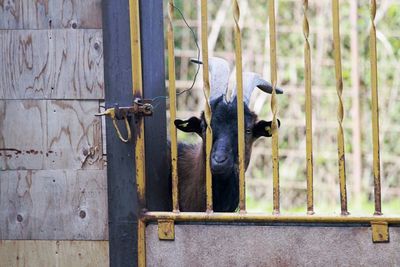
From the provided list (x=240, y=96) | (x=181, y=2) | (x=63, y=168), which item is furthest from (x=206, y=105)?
(x=181, y=2)

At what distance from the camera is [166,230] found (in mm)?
4355

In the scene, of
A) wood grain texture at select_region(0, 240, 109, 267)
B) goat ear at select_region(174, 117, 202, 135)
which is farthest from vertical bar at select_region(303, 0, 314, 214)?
goat ear at select_region(174, 117, 202, 135)

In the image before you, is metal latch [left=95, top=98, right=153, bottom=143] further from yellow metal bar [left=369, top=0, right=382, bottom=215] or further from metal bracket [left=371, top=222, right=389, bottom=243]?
metal bracket [left=371, top=222, right=389, bottom=243]

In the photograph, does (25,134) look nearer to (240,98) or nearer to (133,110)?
(133,110)

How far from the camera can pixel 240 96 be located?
14.1 feet

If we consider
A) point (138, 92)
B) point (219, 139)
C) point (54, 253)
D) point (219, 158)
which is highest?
point (138, 92)

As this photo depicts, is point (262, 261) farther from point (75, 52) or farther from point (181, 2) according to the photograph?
point (181, 2)

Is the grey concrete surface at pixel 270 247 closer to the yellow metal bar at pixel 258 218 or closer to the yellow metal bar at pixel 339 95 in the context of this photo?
the yellow metal bar at pixel 258 218

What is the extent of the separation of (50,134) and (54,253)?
1.96 ft

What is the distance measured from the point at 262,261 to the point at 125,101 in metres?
1.01

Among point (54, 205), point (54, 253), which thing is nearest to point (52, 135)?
point (54, 205)

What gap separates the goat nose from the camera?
16.8 ft

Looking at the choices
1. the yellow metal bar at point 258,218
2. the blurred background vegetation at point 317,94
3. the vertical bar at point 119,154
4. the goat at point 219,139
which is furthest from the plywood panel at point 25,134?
the blurred background vegetation at point 317,94

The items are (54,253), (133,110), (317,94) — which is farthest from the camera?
(317,94)
